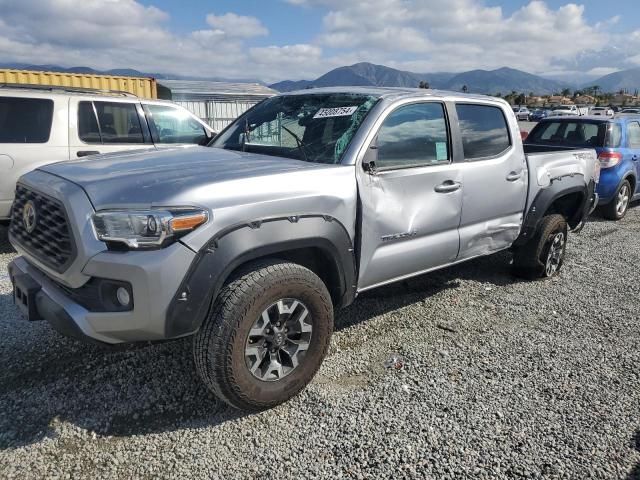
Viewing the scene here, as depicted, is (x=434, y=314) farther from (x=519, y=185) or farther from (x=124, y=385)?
(x=124, y=385)

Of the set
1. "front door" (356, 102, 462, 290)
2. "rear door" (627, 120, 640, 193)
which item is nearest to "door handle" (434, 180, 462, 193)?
"front door" (356, 102, 462, 290)

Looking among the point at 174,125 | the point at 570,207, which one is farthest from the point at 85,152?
the point at 570,207

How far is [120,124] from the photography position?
21.2 ft

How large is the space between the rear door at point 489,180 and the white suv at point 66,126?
2842 mm

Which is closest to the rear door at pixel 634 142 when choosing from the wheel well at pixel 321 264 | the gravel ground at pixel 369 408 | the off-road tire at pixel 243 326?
the gravel ground at pixel 369 408

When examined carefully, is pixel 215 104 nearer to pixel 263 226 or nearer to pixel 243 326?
pixel 263 226

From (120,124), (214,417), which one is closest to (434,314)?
(214,417)

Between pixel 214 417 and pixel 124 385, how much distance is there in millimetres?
678

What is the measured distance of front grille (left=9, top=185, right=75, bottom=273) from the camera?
258 cm

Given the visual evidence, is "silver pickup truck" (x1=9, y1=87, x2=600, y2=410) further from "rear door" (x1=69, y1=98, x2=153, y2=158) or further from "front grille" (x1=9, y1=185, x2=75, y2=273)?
"rear door" (x1=69, y1=98, x2=153, y2=158)

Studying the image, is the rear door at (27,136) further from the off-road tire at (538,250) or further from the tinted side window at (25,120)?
the off-road tire at (538,250)

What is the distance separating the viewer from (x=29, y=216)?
2914 mm

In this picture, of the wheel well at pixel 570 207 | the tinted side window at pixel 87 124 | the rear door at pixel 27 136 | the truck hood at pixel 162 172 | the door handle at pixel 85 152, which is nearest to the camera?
the truck hood at pixel 162 172

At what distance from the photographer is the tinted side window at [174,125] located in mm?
6812
